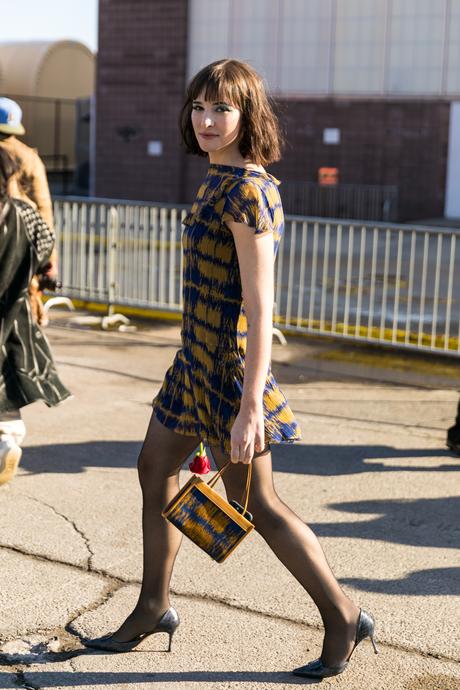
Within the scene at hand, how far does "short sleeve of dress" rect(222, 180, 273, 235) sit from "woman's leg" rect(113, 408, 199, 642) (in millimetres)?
745

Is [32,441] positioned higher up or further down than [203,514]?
further down

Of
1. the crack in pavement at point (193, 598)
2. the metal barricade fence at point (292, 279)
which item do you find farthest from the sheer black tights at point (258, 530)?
the metal barricade fence at point (292, 279)

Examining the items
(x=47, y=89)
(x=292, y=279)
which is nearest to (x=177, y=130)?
(x=47, y=89)

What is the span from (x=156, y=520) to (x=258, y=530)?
0.37 metres

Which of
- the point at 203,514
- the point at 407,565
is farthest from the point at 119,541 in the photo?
the point at 203,514

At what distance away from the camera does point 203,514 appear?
11.6 ft

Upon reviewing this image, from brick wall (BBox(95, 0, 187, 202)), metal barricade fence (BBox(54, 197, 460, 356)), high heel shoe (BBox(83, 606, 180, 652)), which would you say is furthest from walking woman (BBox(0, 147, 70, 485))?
brick wall (BBox(95, 0, 187, 202))

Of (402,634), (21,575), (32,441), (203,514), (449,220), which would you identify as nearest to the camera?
(203,514)

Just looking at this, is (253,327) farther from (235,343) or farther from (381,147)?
(381,147)

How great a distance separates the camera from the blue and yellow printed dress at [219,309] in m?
3.44

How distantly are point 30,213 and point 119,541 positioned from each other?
1508 mm

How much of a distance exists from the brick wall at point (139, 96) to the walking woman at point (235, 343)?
25285 millimetres

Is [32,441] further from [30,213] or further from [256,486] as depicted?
[256,486]

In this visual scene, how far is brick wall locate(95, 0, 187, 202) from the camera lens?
28531 mm
